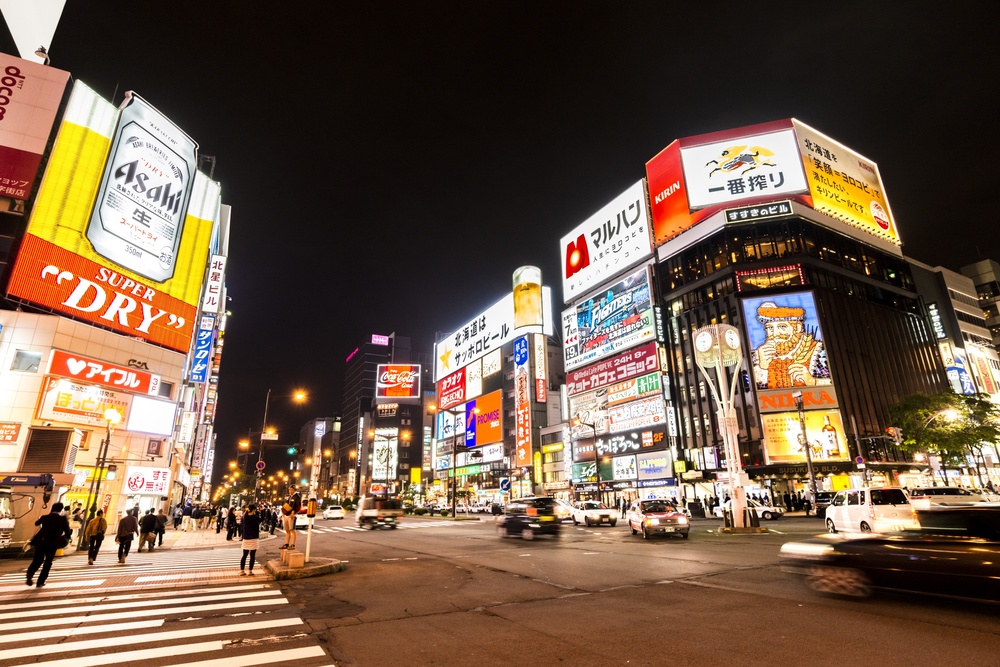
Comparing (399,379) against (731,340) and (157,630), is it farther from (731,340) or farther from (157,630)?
(157,630)

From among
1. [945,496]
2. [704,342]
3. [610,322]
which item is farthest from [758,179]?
[945,496]

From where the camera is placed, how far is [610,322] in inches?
2687

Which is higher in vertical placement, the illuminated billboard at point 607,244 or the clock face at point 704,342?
the illuminated billboard at point 607,244

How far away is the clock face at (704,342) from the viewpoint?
2608cm

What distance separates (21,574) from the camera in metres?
13.2

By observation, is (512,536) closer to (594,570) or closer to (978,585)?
(594,570)

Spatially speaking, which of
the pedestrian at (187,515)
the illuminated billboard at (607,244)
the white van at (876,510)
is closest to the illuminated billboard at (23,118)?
the pedestrian at (187,515)

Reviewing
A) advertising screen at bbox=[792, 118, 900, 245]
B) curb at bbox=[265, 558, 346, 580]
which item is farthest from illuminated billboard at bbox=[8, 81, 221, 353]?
advertising screen at bbox=[792, 118, 900, 245]

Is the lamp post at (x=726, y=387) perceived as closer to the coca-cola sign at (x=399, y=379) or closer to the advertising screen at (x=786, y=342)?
the advertising screen at (x=786, y=342)

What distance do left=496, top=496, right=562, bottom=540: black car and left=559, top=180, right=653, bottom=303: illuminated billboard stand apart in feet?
150

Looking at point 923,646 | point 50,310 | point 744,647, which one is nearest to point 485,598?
point 744,647

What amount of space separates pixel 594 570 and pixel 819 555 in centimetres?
520

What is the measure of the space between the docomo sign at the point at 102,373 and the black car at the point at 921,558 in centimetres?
3242

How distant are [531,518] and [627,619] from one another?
1619 centimetres
